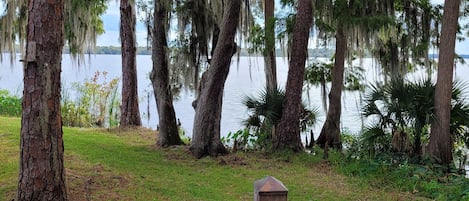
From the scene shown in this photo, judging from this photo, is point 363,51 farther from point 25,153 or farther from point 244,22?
point 25,153

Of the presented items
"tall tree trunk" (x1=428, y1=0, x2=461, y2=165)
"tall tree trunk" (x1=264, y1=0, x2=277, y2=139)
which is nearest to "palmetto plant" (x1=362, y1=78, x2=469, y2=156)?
"tall tree trunk" (x1=428, y1=0, x2=461, y2=165)

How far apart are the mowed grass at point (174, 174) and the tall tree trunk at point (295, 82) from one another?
0.31 metres

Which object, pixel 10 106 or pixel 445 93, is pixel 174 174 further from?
pixel 10 106

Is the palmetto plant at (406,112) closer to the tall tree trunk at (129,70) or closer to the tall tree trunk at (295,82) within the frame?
the tall tree trunk at (295,82)

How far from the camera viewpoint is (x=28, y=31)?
137 inches

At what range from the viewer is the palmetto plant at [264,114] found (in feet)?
24.0

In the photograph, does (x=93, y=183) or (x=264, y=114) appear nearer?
(x=93, y=183)

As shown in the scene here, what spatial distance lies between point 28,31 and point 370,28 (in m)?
5.68

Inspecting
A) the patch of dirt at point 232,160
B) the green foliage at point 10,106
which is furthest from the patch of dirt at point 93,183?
the green foliage at point 10,106

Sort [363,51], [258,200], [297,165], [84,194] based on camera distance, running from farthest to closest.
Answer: [363,51] < [297,165] < [84,194] < [258,200]

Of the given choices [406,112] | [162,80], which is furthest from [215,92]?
[406,112]

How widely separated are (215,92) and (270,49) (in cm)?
187

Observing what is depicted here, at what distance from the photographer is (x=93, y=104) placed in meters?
11.1

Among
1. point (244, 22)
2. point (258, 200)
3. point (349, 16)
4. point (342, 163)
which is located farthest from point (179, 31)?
point (258, 200)
